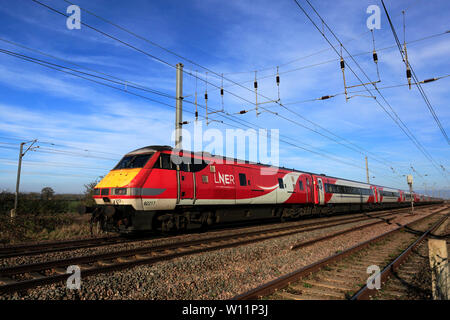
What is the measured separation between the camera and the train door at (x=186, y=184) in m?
11.6

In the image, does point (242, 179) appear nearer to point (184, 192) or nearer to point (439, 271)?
point (184, 192)

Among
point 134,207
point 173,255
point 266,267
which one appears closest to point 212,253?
point 173,255

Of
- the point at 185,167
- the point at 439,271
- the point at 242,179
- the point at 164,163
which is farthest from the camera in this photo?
the point at 242,179

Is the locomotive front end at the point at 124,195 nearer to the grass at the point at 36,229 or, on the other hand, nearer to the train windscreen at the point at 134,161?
the train windscreen at the point at 134,161

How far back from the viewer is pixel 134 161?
1138 centimetres

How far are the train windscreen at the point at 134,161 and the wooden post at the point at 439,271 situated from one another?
8.94 meters

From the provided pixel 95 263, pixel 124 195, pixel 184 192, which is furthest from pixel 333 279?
pixel 124 195

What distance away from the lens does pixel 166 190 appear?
36.4 ft

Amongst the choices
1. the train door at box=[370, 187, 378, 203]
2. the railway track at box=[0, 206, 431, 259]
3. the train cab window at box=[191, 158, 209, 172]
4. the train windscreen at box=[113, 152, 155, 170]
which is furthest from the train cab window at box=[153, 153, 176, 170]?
the train door at box=[370, 187, 378, 203]

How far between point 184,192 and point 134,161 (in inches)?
91.0

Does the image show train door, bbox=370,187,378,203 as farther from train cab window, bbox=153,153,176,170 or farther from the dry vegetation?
the dry vegetation

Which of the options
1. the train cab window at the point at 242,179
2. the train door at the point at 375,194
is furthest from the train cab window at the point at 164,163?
the train door at the point at 375,194
